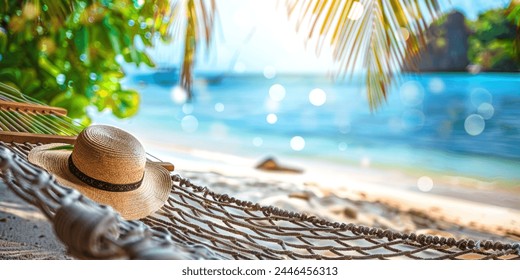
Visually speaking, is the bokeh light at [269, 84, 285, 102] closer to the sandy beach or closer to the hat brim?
the sandy beach

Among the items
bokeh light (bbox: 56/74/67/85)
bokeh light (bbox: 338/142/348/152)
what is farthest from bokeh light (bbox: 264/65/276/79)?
bokeh light (bbox: 56/74/67/85)

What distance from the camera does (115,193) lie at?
980mm

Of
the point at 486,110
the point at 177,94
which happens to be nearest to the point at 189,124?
the point at 177,94

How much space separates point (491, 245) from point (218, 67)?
7.92 feet

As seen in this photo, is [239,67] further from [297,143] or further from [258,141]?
[297,143]

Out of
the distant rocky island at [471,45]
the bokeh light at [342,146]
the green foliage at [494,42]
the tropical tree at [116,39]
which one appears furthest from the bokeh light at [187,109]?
the green foliage at [494,42]

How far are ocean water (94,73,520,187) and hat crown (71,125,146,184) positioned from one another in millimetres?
1743

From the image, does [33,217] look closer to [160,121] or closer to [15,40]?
[15,40]

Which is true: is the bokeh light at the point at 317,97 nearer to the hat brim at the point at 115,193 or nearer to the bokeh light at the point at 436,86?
the bokeh light at the point at 436,86

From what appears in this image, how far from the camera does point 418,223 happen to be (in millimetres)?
2330

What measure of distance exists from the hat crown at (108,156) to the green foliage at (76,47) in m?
0.57

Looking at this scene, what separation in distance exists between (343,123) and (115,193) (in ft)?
9.03

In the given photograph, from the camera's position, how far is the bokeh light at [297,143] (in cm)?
375

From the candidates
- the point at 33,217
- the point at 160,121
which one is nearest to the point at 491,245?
the point at 33,217
